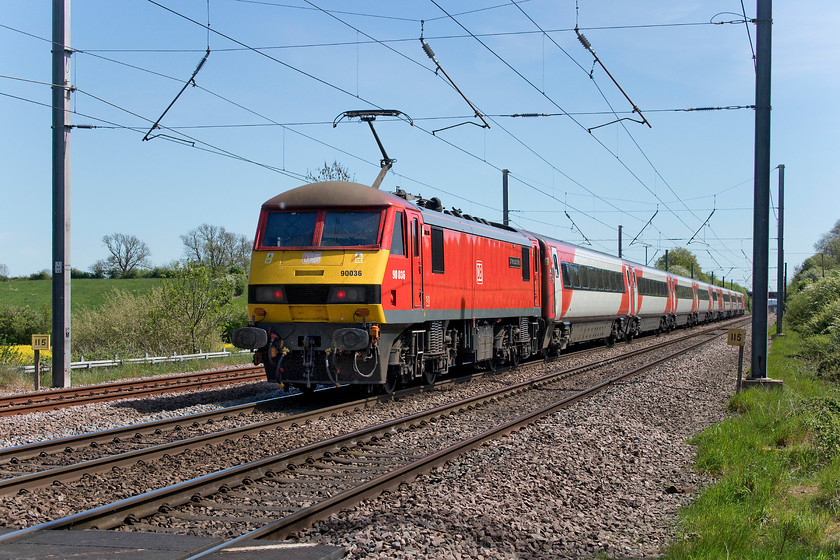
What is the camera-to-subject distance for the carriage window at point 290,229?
11914 millimetres

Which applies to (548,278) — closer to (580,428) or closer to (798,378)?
(798,378)

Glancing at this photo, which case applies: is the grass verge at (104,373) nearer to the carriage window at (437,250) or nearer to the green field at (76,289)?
the carriage window at (437,250)

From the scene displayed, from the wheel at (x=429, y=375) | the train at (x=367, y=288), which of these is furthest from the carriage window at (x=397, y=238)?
the wheel at (x=429, y=375)

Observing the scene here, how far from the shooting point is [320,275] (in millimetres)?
11508

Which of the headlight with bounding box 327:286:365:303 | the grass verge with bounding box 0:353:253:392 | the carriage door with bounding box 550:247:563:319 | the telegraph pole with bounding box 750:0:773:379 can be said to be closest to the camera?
the headlight with bounding box 327:286:365:303

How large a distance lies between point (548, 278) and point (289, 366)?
32.6 ft

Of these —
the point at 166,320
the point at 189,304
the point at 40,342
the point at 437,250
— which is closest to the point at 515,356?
the point at 437,250

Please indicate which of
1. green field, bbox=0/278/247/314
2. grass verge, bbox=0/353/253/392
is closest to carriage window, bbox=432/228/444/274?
grass verge, bbox=0/353/253/392

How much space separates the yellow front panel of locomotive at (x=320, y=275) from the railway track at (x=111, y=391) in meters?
3.33

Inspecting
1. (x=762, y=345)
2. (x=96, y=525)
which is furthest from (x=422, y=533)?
(x=762, y=345)

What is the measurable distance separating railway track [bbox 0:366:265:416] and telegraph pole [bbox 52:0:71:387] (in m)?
1.23

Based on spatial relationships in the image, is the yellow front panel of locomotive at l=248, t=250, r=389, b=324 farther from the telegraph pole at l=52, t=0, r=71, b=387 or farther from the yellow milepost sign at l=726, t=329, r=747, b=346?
the yellow milepost sign at l=726, t=329, r=747, b=346

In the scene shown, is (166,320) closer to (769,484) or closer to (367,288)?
(367,288)

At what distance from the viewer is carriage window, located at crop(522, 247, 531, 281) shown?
1845 centimetres
